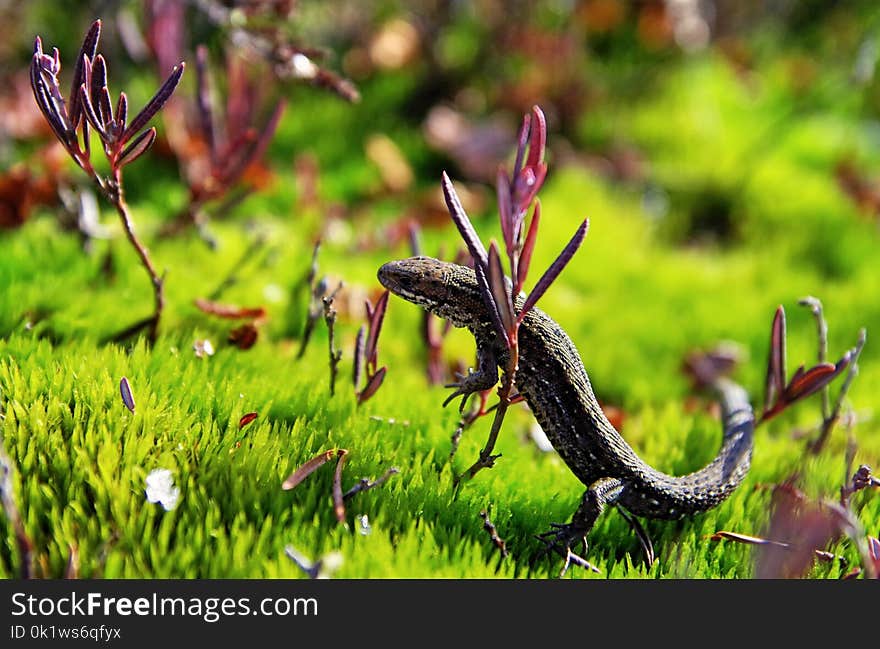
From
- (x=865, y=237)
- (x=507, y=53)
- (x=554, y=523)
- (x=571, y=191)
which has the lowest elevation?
(x=554, y=523)

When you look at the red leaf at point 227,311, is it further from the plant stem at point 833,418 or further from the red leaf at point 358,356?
the plant stem at point 833,418

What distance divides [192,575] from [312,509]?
0.43 meters

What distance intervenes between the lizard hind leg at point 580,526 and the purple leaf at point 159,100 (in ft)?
6.35

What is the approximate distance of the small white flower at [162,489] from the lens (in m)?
2.49

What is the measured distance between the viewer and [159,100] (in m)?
2.65

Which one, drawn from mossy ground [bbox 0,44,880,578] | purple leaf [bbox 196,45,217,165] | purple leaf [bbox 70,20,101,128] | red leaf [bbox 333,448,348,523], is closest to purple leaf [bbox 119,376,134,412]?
mossy ground [bbox 0,44,880,578]

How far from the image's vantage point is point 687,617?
257 cm

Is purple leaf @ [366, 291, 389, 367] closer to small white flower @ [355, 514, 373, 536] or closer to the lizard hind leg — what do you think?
small white flower @ [355, 514, 373, 536]

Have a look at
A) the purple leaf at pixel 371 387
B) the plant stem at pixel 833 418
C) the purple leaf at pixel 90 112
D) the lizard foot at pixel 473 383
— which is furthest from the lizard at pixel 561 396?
the purple leaf at pixel 90 112

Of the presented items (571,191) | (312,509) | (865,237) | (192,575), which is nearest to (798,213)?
(865,237)

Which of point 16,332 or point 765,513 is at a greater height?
point 16,332

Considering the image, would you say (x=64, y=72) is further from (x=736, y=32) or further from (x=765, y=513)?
(x=736, y=32)

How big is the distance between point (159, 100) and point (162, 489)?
127cm

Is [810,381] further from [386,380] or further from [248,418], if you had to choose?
[248,418]
